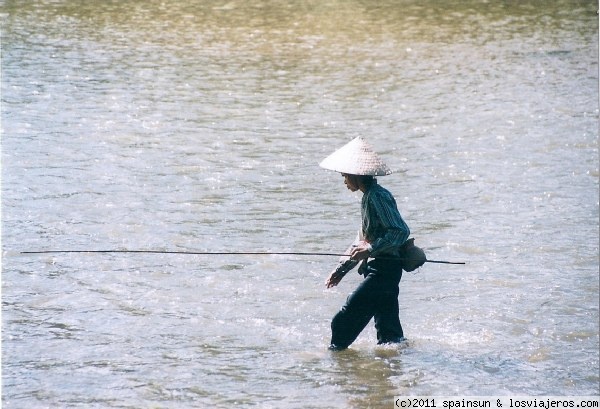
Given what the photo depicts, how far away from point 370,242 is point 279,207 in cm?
435

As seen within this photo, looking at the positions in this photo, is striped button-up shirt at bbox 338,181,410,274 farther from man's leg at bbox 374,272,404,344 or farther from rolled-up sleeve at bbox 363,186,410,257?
man's leg at bbox 374,272,404,344

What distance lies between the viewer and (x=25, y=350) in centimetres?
732

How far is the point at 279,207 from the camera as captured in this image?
11023mm

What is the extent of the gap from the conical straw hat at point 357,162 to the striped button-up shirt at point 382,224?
135mm

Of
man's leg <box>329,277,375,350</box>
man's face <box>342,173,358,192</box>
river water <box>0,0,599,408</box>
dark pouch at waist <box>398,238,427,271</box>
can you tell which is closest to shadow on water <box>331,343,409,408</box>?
river water <box>0,0,599,408</box>

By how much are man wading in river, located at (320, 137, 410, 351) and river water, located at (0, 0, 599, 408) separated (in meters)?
0.36

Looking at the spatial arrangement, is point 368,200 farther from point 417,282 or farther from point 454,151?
point 454,151

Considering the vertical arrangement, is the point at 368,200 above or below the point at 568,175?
above

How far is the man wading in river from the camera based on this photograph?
6.62m

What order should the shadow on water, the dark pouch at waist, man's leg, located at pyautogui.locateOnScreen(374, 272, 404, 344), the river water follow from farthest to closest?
the river water
man's leg, located at pyautogui.locateOnScreen(374, 272, 404, 344)
the dark pouch at waist
the shadow on water

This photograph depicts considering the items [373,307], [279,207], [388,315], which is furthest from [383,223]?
[279,207]

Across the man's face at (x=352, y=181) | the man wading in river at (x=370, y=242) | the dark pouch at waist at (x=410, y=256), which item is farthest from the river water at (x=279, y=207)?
the man's face at (x=352, y=181)

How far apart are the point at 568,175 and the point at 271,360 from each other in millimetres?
6225

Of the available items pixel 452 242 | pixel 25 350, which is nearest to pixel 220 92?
pixel 452 242
